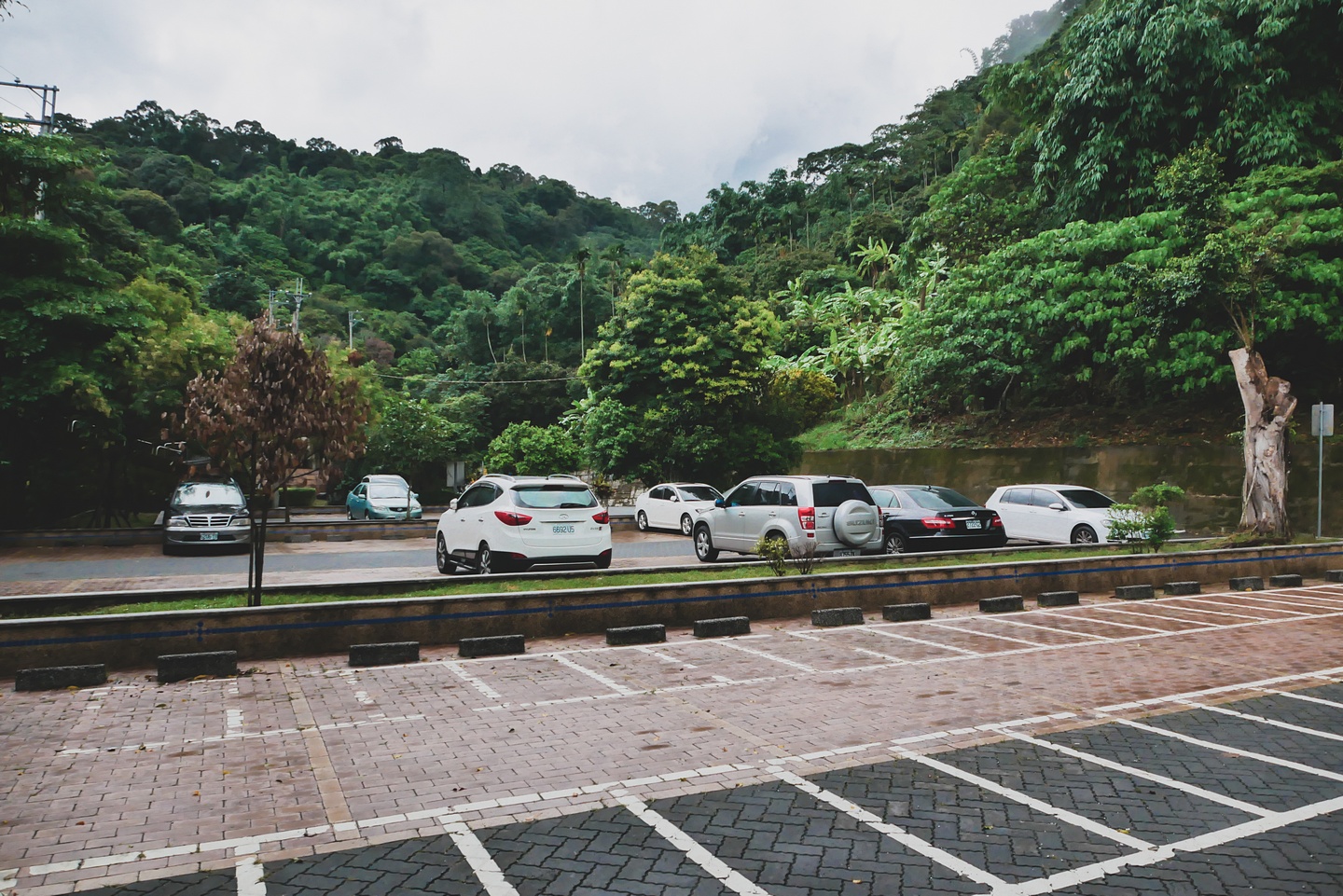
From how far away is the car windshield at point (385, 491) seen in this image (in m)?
27.9

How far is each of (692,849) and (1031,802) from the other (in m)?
1.86

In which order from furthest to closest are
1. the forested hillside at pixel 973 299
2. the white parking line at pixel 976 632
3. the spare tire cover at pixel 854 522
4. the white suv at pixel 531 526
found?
the forested hillside at pixel 973 299
the spare tire cover at pixel 854 522
the white suv at pixel 531 526
the white parking line at pixel 976 632

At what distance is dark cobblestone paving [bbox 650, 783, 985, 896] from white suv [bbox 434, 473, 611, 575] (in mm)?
7935

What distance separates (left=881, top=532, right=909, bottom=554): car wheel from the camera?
15789mm

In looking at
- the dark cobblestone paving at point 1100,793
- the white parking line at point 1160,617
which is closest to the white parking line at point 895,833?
the dark cobblestone paving at point 1100,793

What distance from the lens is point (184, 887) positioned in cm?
365

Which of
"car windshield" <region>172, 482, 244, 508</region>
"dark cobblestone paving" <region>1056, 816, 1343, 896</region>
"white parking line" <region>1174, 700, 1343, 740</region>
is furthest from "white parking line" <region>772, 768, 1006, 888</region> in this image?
"car windshield" <region>172, 482, 244, 508</region>

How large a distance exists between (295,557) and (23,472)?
33.8 feet

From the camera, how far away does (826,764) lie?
17.1 feet

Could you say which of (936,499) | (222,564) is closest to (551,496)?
(936,499)

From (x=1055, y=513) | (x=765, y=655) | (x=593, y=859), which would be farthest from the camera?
(x=1055, y=513)

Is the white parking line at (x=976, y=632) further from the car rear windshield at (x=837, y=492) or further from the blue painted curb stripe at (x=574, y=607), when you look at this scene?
the car rear windshield at (x=837, y=492)

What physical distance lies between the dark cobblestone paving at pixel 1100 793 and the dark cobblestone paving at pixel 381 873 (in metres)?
2.93

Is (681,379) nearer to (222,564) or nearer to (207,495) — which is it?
(207,495)
